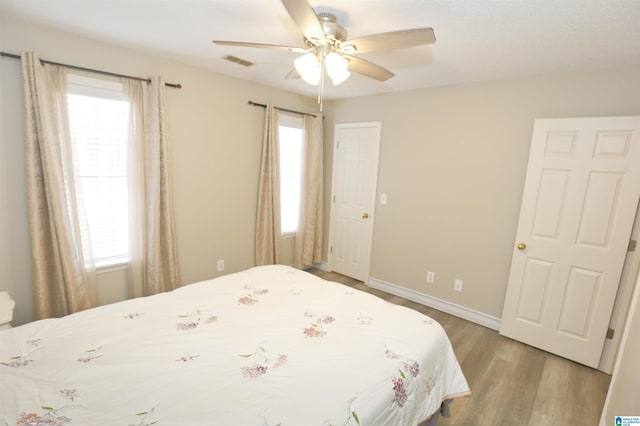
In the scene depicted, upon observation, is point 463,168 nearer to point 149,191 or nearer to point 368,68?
point 368,68

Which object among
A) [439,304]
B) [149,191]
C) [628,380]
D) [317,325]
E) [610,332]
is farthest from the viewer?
[439,304]

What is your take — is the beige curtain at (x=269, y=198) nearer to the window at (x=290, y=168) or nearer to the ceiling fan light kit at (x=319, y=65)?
the window at (x=290, y=168)

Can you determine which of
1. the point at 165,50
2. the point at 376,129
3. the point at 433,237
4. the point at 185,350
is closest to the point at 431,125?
the point at 376,129

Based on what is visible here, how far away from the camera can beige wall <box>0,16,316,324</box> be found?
2.07 metres

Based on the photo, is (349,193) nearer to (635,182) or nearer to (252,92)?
(252,92)

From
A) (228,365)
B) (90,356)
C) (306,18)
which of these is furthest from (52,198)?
(306,18)

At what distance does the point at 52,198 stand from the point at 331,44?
2256mm

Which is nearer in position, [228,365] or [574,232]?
[228,365]

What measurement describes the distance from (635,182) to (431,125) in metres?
1.69

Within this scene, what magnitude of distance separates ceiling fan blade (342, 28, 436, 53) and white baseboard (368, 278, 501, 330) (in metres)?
2.71

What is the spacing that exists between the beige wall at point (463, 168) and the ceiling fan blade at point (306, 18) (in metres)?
2.02

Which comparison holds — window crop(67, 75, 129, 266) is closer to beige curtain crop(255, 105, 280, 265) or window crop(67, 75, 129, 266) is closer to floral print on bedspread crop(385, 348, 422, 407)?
beige curtain crop(255, 105, 280, 265)

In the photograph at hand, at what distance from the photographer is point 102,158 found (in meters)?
2.42

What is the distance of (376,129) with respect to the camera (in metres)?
3.63
